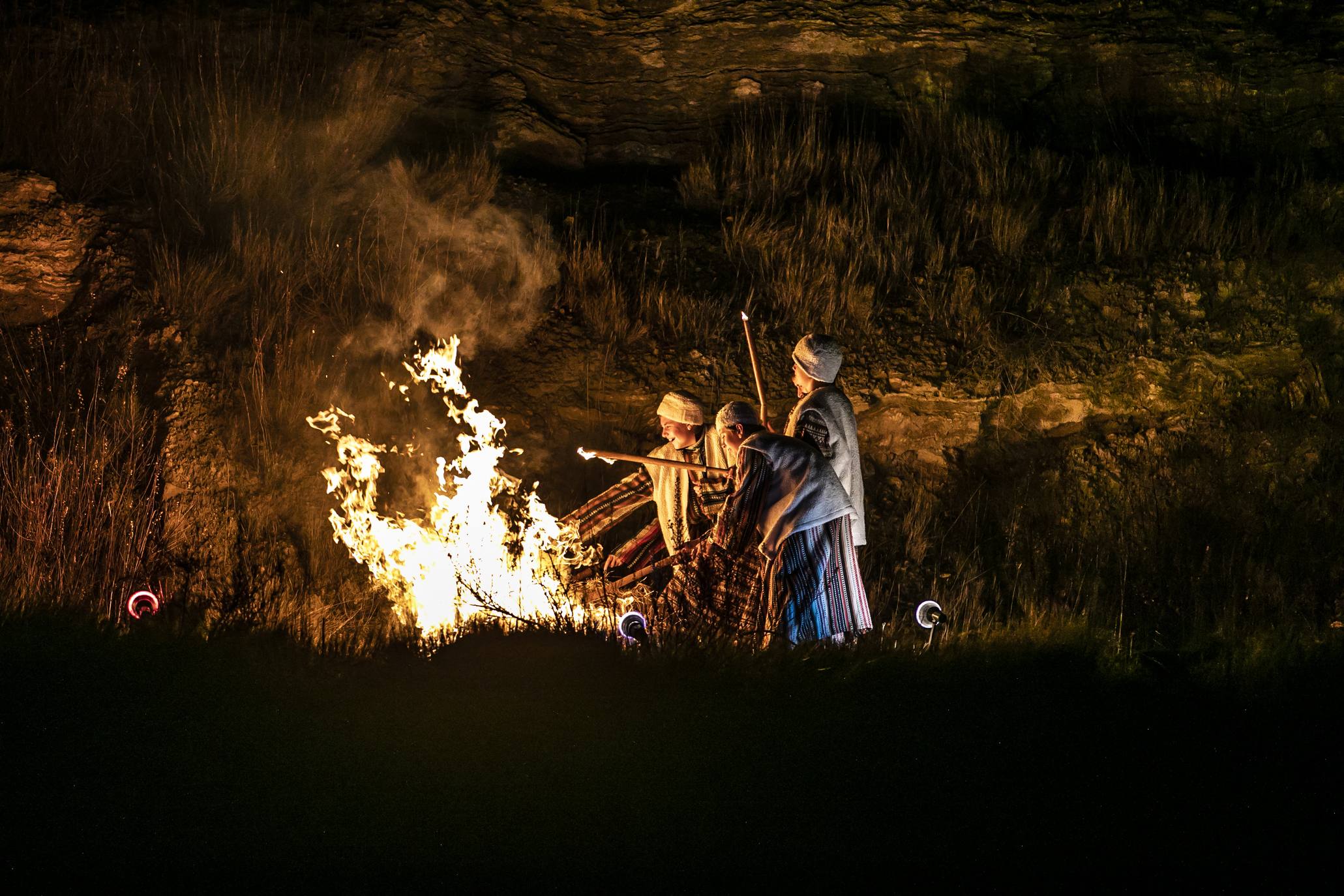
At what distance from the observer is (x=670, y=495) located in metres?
8.96

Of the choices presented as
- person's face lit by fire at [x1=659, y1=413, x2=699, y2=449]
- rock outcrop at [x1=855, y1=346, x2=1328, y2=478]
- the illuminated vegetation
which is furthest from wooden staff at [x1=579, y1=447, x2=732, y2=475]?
rock outcrop at [x1=855, y1=346, x2=1328, y2=478]

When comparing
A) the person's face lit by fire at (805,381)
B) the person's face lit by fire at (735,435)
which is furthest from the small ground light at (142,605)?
the person's face lit by fire at (805,381)

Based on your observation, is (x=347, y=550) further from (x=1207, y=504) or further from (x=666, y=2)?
Result: (x=666, y=2)

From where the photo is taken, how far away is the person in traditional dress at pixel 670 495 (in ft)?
28.7

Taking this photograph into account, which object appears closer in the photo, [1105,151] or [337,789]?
[337,789]

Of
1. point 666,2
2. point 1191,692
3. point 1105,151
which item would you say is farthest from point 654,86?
point 1191,692

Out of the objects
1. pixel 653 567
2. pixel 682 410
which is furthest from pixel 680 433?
pixel 653 567

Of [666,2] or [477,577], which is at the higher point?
[666,2]

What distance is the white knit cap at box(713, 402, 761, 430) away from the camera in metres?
7.87

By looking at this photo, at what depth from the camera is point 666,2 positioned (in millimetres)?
15078

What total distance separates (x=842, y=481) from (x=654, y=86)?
755 centimetres

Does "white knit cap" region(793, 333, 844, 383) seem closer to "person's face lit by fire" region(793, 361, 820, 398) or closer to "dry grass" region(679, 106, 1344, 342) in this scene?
"person's face lit by fire" region(793, 361, 820, 398)

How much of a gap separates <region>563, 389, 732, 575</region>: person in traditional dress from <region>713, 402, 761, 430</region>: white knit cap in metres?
0.69

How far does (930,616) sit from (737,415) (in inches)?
68.2
